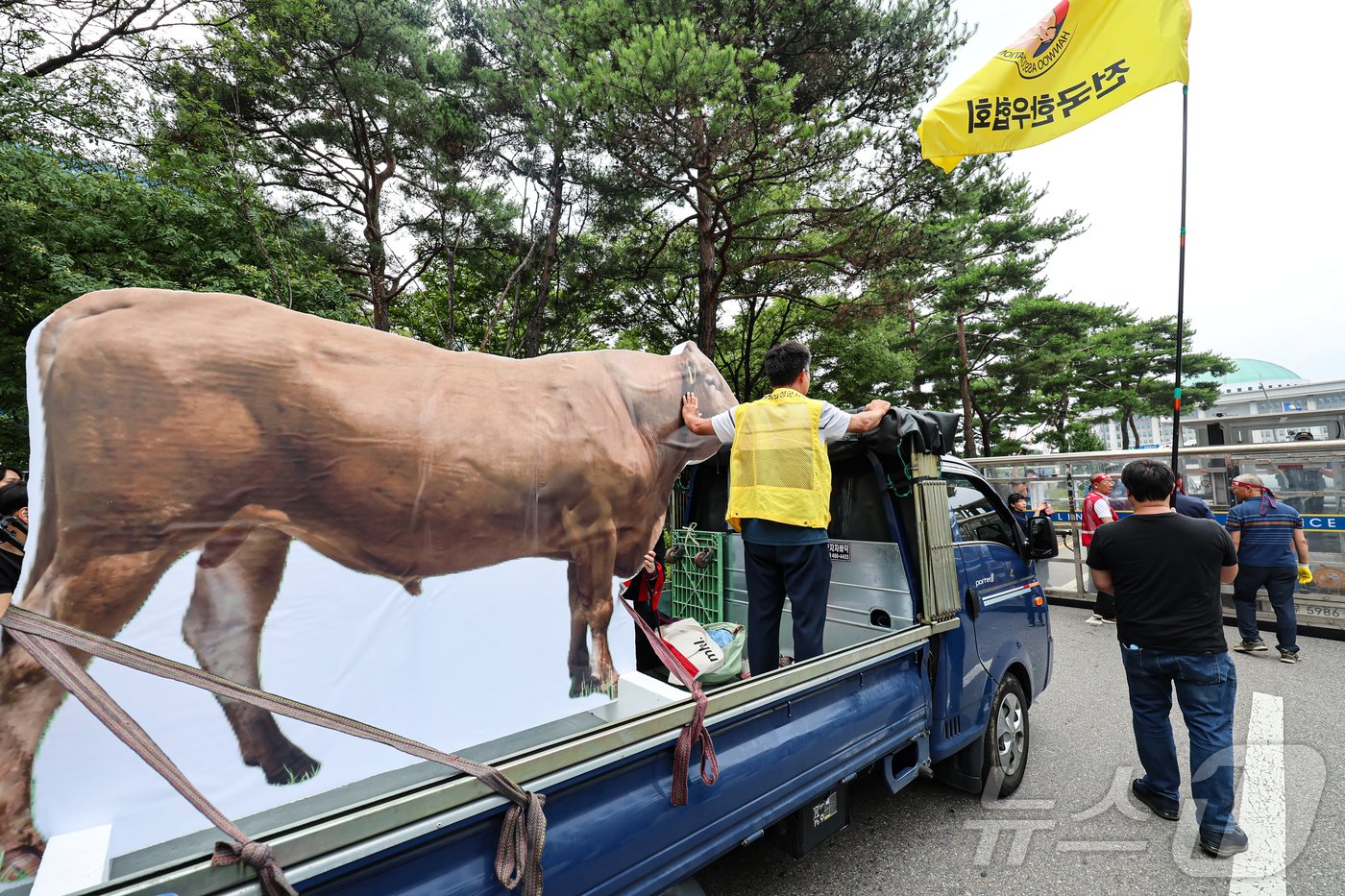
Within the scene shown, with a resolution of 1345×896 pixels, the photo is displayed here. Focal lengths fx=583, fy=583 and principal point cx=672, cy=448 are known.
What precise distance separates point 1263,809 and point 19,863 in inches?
192

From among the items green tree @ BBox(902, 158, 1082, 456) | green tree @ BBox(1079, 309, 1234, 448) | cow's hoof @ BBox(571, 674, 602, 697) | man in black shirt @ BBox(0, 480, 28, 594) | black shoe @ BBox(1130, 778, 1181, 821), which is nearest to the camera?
cow's hoof @ BBox(571, 674, 602, 697)

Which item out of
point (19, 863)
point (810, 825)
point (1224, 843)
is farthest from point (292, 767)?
point (1224, 843)

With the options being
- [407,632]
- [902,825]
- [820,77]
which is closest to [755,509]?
[407,632]

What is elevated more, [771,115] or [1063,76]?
[771,115]

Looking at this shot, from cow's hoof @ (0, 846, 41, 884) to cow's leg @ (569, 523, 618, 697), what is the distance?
4.19 feet

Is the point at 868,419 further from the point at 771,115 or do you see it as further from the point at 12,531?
the point at 771,115

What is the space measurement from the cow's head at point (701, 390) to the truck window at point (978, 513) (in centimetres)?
150

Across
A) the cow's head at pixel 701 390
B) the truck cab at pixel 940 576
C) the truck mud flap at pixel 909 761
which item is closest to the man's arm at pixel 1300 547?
the truck cab at pixel 940 576

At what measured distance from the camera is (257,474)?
1.51m

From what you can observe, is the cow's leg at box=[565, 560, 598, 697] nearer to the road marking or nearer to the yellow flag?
the road marking

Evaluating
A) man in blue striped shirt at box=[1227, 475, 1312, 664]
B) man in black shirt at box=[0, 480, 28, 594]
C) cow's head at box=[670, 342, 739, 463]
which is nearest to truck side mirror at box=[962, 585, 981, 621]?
cow's head at box=[670, 342, 739, 463]

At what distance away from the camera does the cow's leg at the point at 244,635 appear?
1.43 m

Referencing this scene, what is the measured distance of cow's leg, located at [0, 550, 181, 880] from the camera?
3.96ft

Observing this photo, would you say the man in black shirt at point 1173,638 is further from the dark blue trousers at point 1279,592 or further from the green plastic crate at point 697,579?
the dark blue trousers at point 1279,592
